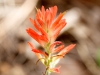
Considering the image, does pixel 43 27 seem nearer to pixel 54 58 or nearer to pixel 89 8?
pixel 54 58

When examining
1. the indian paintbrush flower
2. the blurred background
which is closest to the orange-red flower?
the indian paintbrush flower

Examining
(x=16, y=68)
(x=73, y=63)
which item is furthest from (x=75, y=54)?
(x=16, y=68)

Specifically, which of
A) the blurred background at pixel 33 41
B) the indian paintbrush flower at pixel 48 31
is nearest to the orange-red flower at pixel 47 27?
the indian paintbrush flower at pixel 48 31

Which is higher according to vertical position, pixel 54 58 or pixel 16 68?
pixel 16 68

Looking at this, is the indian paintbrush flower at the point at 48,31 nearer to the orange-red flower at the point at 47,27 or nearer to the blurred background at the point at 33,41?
the orange-red flower at the point at 47,27

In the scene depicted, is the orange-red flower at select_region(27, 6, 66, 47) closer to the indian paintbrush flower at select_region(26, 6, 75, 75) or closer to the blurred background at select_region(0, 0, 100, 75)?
the indian paintbrush flower at select_region(26, 6, 75, 75)

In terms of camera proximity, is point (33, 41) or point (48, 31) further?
point (33, 41)

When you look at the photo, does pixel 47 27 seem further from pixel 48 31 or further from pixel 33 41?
pixel 33 41

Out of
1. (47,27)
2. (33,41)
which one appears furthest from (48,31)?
(33,41)
